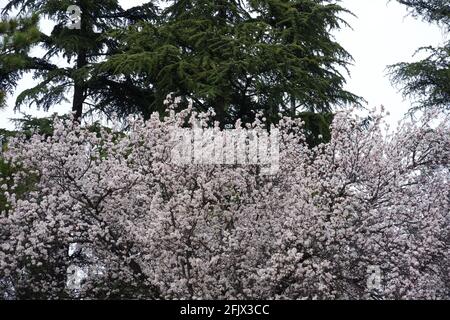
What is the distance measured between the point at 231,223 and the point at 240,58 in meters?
5.26

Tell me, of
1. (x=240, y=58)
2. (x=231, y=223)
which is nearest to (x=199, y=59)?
(x=240, y=58)

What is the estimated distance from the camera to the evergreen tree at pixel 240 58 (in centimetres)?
1341

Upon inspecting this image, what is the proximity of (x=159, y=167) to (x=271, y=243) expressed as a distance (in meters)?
1.93

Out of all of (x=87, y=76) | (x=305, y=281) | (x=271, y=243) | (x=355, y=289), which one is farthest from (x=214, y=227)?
(x=87, y=76)

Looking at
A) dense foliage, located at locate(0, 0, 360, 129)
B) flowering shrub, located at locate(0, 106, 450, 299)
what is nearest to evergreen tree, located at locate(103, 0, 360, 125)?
dense foliage, located at locate(0, 0, 360, 129)

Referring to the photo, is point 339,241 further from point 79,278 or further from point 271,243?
point 79,278

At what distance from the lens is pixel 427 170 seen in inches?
425

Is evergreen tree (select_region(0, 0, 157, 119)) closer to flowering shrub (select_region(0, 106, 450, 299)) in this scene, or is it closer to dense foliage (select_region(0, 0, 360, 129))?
dense foliage (select_region(0, 0, 360, 129))

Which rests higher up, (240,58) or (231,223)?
(240,58)

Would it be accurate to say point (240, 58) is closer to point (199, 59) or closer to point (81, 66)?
point (199, 59)

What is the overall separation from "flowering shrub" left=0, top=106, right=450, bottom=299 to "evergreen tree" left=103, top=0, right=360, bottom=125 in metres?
3.44

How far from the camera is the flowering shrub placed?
336 inches

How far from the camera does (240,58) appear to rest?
13422 mm
